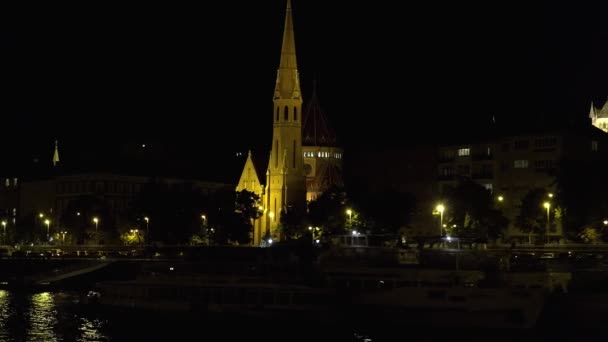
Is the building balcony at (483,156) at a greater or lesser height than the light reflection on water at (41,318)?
greater

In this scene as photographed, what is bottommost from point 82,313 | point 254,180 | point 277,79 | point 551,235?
point 82,313

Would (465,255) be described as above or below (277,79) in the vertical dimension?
below

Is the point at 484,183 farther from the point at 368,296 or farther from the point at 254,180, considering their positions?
the point at 368,296

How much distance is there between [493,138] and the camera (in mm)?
154750

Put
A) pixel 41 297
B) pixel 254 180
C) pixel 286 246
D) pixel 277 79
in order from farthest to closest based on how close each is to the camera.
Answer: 1. pixel 254 180
2. pixel 277 79
3. pixel 286 246
4. pixel 41 297

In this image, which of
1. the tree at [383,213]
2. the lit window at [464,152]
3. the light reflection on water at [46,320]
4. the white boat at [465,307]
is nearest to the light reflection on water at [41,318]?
the light reflection on water at [46,320]

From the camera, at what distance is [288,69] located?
168000 millimetres

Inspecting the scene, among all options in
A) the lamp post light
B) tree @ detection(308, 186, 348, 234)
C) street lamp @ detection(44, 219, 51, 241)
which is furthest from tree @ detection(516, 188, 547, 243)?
street lamp @ detection(44, 219, 51, 241)

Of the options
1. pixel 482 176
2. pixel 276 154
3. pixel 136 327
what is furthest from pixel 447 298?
pixel 276 154

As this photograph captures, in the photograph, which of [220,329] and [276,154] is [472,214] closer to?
[276,154]

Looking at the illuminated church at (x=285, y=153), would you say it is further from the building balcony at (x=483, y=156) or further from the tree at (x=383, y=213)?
the building balcony at (x=483, y=156)

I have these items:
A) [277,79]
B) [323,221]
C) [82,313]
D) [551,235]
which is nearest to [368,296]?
[82,313]

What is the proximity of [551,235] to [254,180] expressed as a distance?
61.4 meters

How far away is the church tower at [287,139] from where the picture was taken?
167000 millimetres
